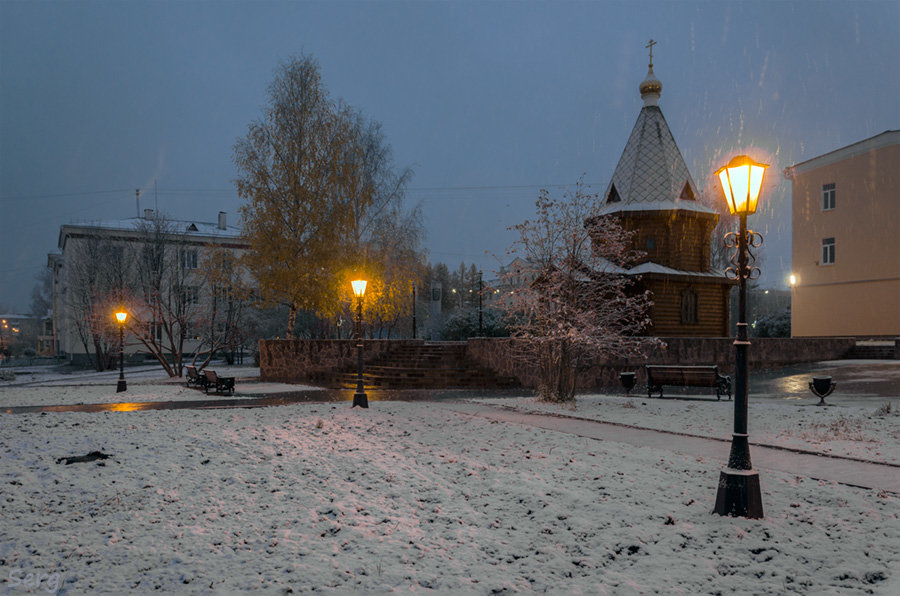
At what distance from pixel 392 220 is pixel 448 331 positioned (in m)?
16.0

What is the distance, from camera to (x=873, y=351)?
26875mm

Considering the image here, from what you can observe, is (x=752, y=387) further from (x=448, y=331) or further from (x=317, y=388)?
(x=448, y=331)

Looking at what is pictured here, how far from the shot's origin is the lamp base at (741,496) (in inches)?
218

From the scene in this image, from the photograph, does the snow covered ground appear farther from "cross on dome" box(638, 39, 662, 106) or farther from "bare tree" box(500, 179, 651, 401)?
"cross on dome" box(638, 39, 662, 106)

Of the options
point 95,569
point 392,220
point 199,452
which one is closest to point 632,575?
point 95,569

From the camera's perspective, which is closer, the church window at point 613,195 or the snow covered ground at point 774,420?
the snow covered ground at point 774,420

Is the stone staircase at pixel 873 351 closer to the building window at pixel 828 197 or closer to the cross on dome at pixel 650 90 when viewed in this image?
the building window at pixel 828 197

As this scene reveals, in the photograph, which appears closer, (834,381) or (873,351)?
(834,381)

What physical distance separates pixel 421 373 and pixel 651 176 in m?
17.2

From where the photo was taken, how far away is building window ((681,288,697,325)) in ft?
95.5

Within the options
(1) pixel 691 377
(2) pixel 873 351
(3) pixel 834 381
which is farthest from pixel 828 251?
(1) pixel 691 377

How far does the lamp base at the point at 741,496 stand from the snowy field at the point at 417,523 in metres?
0.16

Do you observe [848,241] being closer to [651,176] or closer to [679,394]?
[651,176]

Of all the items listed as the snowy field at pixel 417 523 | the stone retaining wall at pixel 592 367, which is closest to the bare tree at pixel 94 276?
the stone retaining wall at pixel 592 367
